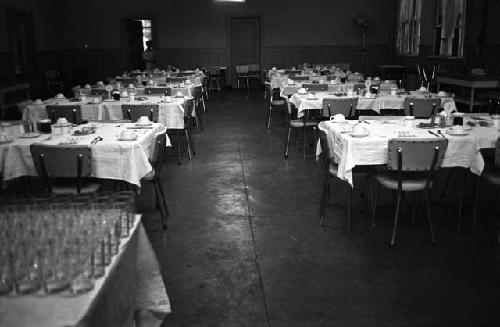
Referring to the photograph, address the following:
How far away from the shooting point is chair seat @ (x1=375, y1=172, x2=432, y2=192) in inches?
148

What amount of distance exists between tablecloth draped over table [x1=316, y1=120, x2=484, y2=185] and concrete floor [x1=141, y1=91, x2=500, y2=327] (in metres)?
0.53

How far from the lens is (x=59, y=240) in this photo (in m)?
1.80

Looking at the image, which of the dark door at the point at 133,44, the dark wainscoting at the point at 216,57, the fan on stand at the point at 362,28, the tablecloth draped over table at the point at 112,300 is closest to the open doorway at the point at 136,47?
the dark door at the point at 133,44

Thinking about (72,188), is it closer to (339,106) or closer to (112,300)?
(112,300)

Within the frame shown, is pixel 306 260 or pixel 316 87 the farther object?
pixel 316 87

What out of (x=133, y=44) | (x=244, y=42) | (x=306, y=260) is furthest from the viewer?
(x=133, y=44)

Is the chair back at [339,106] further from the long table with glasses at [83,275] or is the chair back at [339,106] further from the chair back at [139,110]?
the long table with glasses at [83,275]

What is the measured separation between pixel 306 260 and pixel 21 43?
12000 millimetres

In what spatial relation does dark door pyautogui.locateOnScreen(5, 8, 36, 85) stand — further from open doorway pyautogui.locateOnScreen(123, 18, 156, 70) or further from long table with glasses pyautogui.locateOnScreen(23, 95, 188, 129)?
long table with glasses pyautogui.locateOnScreen(23, 95, 188, 129)

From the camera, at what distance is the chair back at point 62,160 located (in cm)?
366

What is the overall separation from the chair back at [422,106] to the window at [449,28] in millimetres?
5514

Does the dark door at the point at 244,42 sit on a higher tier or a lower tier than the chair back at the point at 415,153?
higher

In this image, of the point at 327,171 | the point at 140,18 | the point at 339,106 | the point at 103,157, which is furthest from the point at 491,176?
the point at 140,18

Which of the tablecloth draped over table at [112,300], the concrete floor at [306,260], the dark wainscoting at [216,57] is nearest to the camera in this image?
the tablecloth draped over table at [112,300]
